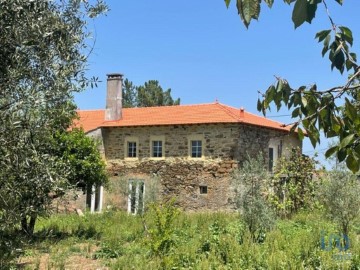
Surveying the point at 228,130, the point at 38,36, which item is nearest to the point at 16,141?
the point at 38,36

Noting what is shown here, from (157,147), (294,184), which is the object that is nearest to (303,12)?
(294,184)

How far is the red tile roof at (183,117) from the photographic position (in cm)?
2272

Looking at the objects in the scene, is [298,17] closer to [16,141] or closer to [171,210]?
[16,141]

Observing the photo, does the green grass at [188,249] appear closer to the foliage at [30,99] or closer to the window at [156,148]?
the foliage at [30,99]

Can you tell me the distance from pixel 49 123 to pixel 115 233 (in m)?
9.88

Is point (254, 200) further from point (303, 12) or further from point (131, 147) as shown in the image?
point (131, 147)

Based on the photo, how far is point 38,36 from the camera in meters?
3.92

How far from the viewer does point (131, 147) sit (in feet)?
81.7

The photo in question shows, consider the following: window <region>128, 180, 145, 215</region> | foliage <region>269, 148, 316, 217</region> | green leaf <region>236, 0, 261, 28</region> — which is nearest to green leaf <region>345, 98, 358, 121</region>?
green leaf <region>236, 0, 261, 28</region>

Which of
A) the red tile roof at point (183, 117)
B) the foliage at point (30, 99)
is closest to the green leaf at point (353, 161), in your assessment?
the foliage at point (30, 99)

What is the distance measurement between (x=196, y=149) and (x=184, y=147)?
63cm

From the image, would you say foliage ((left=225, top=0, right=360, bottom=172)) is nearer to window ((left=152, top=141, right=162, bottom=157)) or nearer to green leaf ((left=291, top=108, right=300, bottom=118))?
green leaf ((left=291, top=108, right=300, bottom=118))

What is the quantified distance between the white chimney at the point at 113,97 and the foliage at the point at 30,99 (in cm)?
2171

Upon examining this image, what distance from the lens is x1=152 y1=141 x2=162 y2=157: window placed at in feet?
78.8
